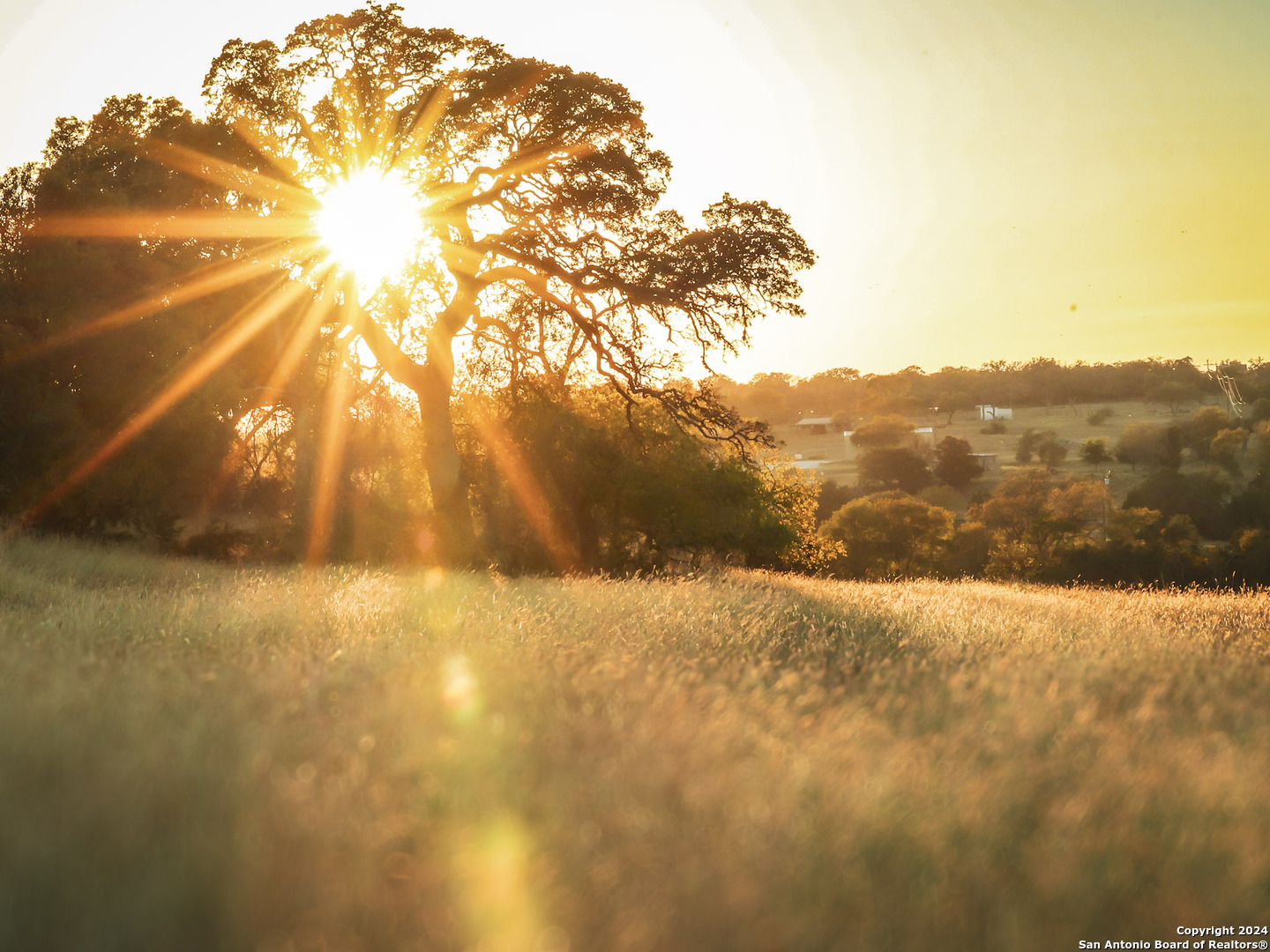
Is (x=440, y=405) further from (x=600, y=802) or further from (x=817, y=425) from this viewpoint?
(x=817, y=425)

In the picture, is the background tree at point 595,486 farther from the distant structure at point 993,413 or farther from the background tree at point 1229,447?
the distant structure at point 993,413

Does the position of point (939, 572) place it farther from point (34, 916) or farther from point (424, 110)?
point (34, 916)

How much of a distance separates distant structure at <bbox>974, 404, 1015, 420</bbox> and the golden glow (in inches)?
4252

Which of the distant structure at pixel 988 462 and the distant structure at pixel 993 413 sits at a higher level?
the distant structure at pixel 993 413

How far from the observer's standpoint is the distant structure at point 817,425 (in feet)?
383

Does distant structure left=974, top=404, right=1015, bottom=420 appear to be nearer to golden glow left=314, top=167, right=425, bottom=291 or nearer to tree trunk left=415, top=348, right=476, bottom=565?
tree trunk left=415, top=348, right=476, bottom=565

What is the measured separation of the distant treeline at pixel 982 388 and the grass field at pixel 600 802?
338 feet

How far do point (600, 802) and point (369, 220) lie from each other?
18.5 m

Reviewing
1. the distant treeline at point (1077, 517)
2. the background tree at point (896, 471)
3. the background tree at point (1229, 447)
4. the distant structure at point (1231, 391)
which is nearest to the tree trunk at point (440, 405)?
the distant treeline at point (1077, 517)

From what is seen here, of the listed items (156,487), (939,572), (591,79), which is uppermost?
(591,79)

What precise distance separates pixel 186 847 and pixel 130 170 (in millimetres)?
20124

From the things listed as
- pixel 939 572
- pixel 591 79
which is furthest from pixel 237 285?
pixel 939 572

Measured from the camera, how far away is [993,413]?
11625 cm

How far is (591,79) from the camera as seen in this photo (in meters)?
18.7
